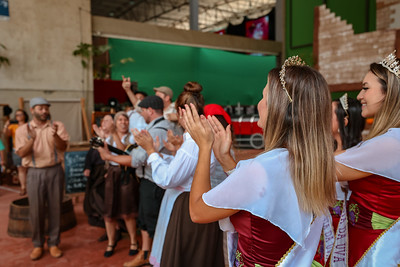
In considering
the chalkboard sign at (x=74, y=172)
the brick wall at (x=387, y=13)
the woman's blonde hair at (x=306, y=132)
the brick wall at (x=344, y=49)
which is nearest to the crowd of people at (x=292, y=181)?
the woman's blonde hair at (x=306, y=132)

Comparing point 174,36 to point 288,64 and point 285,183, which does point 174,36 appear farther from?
point 285,183

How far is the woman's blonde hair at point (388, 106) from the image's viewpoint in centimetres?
154

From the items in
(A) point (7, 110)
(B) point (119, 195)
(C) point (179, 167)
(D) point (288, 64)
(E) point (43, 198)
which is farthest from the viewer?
(A) point (7, 110)

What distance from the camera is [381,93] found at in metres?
1.63

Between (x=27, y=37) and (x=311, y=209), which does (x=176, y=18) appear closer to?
(x=27, y=37)

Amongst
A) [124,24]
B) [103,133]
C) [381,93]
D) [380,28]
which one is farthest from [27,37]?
[380,28]

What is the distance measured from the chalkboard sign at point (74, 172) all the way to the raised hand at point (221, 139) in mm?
3938

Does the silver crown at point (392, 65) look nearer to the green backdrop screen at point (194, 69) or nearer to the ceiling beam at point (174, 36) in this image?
the green backdrop screen at point (194, 69)

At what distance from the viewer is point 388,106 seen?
5.18 ft

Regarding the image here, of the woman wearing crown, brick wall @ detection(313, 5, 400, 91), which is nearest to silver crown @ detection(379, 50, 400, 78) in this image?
the woman wearing crown

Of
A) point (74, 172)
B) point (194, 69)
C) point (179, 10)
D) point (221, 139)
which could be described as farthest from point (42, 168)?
point (179, 10)

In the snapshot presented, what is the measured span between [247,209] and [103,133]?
2.95 meters

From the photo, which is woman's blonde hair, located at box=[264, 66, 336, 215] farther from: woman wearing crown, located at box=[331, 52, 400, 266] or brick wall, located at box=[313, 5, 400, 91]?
brick wall, located at box=[313, 5, 400, 91]

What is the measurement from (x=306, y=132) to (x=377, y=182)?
0.70 metres
